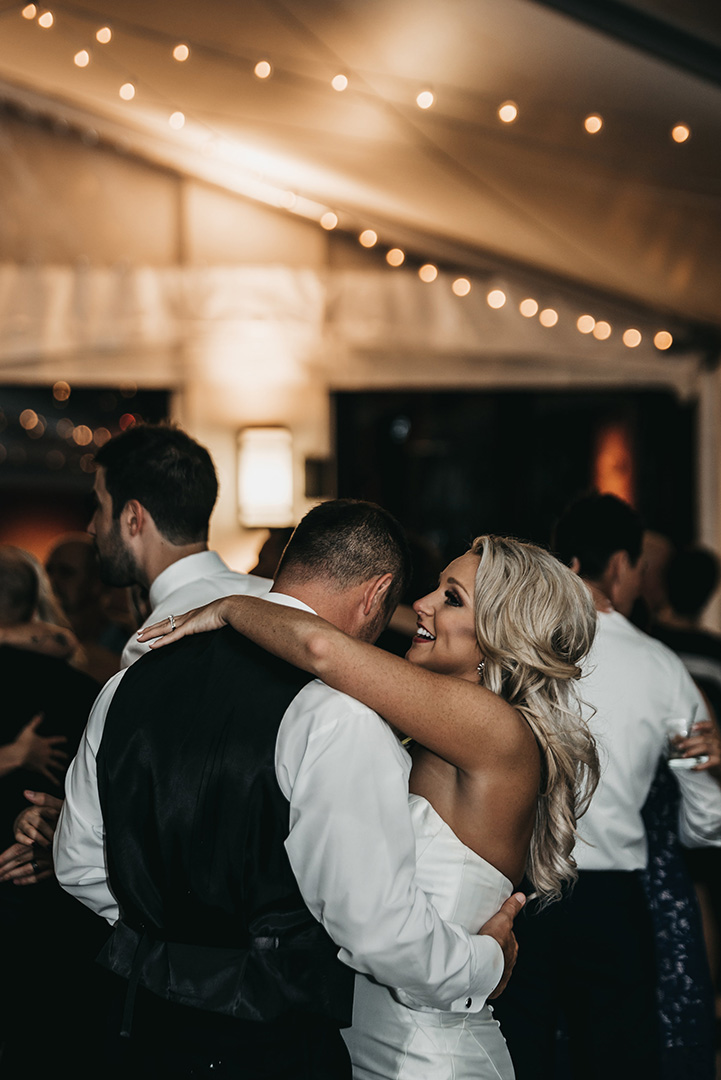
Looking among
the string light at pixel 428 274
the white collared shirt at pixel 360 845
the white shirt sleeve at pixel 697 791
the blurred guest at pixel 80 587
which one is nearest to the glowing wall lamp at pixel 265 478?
the string light at pixel 428 274

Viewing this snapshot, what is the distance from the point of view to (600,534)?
2.60 meters

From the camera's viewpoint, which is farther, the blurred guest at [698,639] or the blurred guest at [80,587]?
the blurred guest at [80,587]

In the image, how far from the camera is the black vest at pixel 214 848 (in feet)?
4.61

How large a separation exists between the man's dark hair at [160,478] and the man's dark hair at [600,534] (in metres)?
0.98

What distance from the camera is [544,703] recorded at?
176 centimetres

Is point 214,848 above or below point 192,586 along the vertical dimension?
below

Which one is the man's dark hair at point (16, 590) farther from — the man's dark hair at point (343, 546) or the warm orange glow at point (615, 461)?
the warm orange glow at point (615, 461)

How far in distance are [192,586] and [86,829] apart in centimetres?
65

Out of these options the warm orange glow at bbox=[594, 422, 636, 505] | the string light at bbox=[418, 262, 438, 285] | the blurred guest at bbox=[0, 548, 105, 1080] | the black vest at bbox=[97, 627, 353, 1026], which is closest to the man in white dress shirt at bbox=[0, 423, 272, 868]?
the blurred guest at bbox=[0, 548, 105, 1080]

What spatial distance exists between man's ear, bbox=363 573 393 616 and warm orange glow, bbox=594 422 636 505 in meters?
4.72

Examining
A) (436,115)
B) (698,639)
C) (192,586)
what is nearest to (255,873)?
(192,586)

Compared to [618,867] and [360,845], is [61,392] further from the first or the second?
[360,845]

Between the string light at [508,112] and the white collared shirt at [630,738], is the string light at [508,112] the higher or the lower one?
the higher one

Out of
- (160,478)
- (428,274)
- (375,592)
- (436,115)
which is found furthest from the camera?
(428,274)
